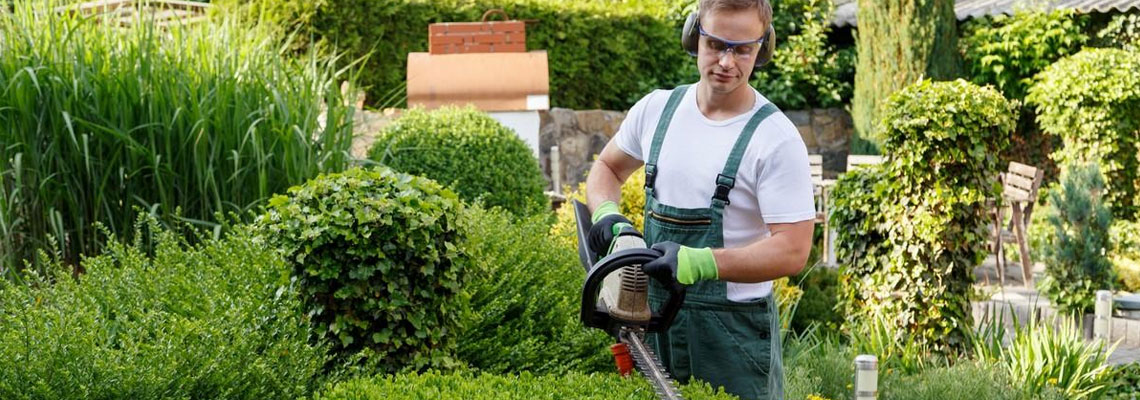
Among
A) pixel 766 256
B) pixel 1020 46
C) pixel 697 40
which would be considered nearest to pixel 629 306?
pixel 766 256

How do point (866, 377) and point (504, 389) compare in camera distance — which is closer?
point (504, 389)

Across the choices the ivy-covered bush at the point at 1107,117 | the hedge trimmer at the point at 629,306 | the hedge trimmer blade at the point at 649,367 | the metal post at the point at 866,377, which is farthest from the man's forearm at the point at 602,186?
the ivy-covered bush at the point at 1107,117

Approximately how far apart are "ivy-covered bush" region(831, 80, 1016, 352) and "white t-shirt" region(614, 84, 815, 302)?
265cm

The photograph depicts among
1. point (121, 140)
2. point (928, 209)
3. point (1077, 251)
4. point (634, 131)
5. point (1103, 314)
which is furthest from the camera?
point (1077, 251)

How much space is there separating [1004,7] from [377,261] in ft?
39.3

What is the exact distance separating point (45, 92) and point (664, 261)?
3.16 metres

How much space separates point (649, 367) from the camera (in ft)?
8.01

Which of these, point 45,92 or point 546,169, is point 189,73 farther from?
point 546,169

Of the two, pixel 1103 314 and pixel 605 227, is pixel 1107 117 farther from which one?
pixel 605 227

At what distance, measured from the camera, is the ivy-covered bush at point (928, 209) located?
5.13 m

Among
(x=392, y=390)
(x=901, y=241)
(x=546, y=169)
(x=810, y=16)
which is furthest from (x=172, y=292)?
(x=810, y=16)

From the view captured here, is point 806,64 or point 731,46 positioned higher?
point 731,46

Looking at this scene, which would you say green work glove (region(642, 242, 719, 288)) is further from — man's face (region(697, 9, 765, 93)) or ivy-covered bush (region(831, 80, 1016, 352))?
ivy-covered bush (region(831, 80, 1016, 352))

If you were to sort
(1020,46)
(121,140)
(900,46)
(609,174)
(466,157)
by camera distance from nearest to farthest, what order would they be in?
(609,174), (121,140), (466,157), (900,46), (1020,46)
